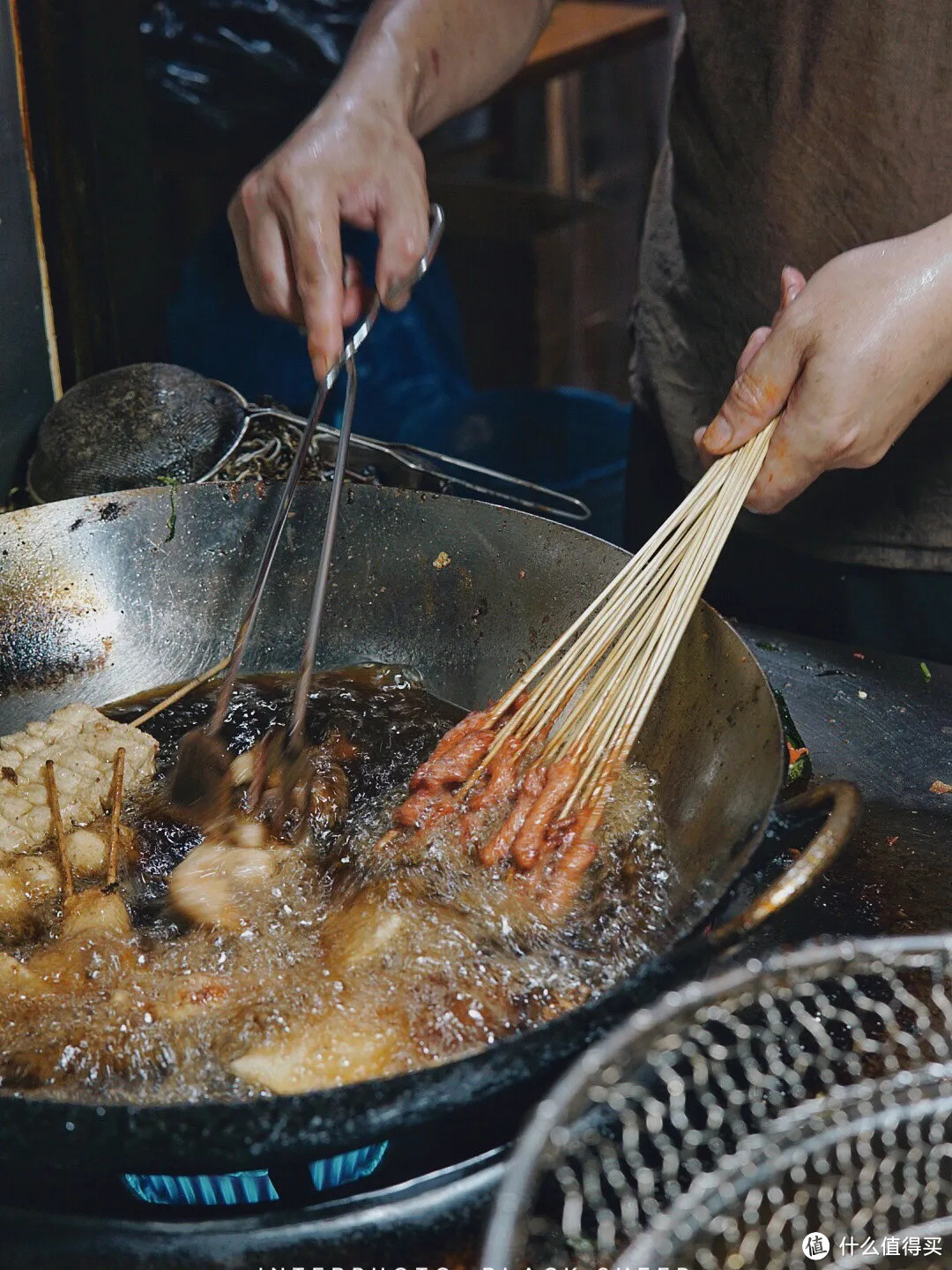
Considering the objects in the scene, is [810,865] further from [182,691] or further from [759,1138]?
[182,691]

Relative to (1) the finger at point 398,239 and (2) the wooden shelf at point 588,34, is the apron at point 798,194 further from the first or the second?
(2) the wooden shelf at point 588,34

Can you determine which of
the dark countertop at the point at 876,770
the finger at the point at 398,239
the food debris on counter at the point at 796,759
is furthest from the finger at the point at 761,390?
the finger at the point at 398,239

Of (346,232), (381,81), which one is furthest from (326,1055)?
(346,232)

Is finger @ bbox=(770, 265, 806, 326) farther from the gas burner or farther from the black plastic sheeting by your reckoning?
the black plastic sheeting

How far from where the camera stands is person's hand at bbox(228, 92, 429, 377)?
2.32 metres

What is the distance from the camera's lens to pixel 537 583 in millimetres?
2518

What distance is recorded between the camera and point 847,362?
78.3 inches

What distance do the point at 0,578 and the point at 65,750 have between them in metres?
0.55

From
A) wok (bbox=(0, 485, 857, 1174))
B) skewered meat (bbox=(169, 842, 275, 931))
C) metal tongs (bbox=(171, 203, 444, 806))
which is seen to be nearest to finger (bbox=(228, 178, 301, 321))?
metal tongs (bbox=(171, 203, 444, 806))

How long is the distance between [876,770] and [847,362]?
0.82 m

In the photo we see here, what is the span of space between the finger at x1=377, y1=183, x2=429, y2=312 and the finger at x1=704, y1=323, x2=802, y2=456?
780 millimetres

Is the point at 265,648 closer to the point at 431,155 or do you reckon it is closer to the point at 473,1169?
the point at 473,1169

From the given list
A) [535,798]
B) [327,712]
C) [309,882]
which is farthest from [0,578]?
[535,798]

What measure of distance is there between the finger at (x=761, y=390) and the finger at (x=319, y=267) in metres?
0.82
